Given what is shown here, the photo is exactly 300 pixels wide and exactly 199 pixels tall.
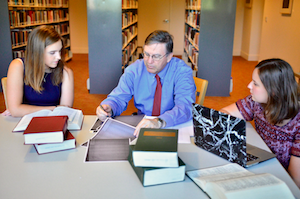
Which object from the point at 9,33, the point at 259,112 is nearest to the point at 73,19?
the point at 9,33

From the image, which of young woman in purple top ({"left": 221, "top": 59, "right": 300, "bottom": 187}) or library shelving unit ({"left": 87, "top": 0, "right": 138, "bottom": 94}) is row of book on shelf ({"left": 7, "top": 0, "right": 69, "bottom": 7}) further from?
young woman in purple top ({"left": 221, "top": 59, "right": 300, "bottom": 187})

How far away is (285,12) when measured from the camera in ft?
18.2

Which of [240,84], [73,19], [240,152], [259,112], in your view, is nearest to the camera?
[240,152]

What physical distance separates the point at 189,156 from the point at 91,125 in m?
0.62

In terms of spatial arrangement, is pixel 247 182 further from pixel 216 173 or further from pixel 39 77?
pixel 39 77

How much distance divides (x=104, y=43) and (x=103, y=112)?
119 inches

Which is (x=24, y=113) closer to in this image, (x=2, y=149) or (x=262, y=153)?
(x=2, y=149)

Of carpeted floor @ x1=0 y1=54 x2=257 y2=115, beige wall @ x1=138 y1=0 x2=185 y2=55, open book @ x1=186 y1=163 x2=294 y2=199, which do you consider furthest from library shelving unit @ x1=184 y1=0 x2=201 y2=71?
open book @ x1=186 y1=163 x2=294 y2=199

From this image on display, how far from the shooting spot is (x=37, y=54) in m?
1.87

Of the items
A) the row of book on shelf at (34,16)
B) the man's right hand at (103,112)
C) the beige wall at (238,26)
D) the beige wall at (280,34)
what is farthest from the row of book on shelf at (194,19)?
the man's right hand at (103,112)

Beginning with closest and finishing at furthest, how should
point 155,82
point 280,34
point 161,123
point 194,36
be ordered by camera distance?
point 161,123 → point 155,82 → point 194,36 → point 280,34

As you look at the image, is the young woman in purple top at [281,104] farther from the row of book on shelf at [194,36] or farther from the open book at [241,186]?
the row of book on shelf at [194,36]

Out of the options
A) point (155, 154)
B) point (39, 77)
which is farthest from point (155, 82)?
point (155, 154)

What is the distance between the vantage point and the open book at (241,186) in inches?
36.0
